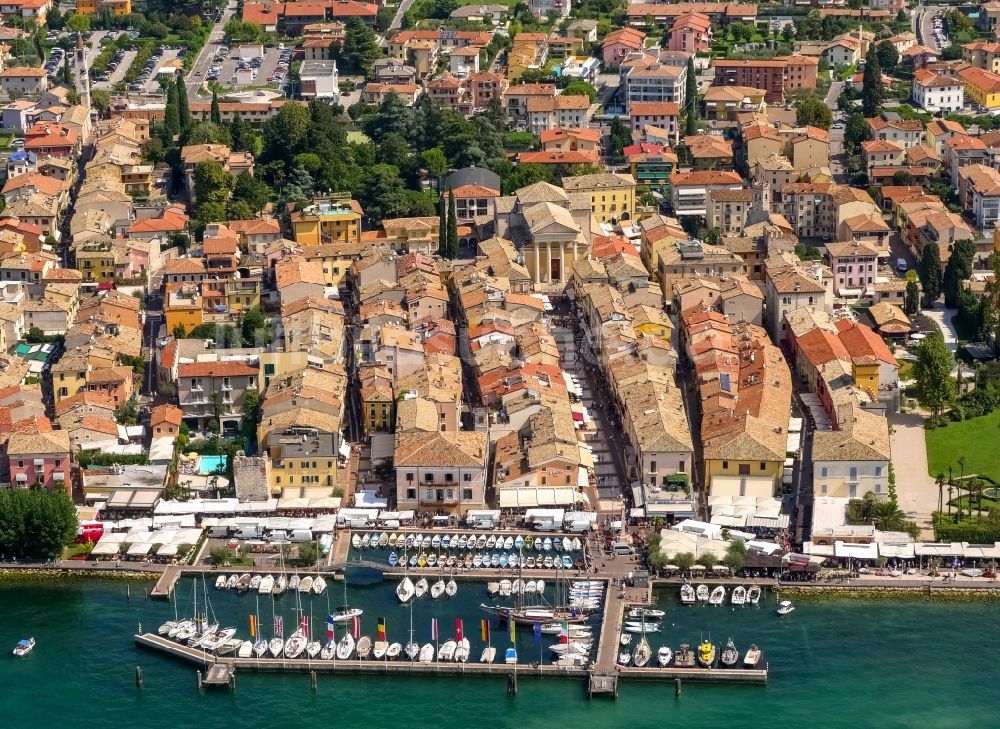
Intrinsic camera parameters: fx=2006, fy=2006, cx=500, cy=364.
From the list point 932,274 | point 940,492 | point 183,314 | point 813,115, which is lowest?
point 940,492

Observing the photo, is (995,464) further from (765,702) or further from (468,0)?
(468,0)

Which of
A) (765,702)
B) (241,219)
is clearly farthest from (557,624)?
(241,219)

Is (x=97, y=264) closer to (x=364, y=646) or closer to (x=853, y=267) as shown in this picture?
(x=853, y=267)

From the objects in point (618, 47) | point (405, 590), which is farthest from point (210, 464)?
point (618, 47)

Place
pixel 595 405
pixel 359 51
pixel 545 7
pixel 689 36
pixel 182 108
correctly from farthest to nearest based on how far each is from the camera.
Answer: pixel 545 7 < pixel 689 36 < pixel 359 51 < pixel 182 108 < pixel 595 405

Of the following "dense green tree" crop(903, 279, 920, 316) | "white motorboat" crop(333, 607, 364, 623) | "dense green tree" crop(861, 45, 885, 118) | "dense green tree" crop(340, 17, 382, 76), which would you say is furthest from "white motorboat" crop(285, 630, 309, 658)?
"dense green tree" crop(340, 17, 382, 76)

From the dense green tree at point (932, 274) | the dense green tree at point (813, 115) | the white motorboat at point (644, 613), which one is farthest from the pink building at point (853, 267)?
the white motorboat at point (644, 613)
